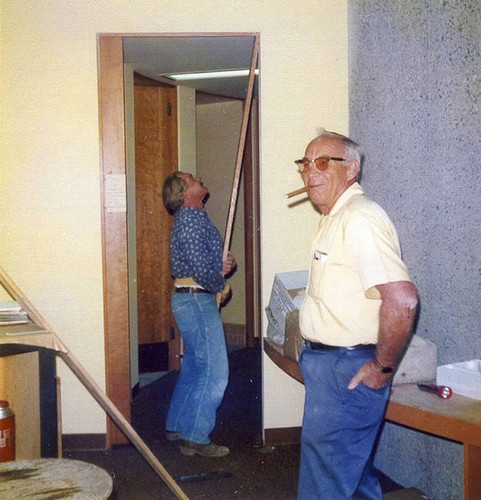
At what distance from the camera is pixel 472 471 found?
6.37 feet

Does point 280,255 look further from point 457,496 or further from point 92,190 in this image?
point 457,496

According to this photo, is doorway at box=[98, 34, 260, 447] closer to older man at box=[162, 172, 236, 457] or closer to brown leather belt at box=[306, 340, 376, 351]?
older man at box=[162, 172, 236, 457]

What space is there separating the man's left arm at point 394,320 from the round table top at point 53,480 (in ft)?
3.14

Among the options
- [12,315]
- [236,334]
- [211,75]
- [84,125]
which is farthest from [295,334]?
[236,334]

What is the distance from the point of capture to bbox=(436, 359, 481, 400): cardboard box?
220 cm

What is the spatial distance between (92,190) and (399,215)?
178 cm

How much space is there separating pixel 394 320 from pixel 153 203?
3842mm

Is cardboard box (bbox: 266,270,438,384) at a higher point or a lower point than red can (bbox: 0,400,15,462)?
higher

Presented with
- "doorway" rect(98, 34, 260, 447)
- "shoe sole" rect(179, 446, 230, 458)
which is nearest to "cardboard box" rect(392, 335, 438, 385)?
"shoe sole" rect(179, 446, 230, 458)

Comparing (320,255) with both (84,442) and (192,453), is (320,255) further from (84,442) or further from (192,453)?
(84,442)

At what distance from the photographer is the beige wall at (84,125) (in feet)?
11.7

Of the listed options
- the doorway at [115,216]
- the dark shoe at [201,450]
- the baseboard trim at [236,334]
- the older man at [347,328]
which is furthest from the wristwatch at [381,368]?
the baseboard trim at [236,334]

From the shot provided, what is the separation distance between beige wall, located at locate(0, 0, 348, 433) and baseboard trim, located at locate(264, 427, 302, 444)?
0.56 feet

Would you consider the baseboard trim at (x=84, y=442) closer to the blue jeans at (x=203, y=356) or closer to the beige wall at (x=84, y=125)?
the beige wall at (x=84, y=125)
